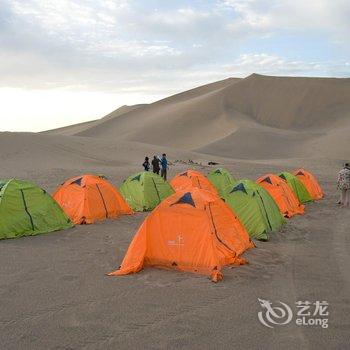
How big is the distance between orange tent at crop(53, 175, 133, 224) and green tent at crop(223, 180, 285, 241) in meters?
3.67

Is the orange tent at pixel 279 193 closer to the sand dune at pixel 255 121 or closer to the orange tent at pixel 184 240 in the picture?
the orange tent at pixel 184 240

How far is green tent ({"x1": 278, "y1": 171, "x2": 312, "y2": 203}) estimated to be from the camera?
1836cm

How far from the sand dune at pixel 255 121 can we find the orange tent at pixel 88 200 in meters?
43.9

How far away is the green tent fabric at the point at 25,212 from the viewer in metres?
11.5

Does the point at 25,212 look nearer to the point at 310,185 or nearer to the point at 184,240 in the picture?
the point at 184,240

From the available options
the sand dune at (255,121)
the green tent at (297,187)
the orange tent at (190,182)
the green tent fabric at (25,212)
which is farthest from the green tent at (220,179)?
the sand dune at (255,121)

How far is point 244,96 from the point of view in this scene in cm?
9300

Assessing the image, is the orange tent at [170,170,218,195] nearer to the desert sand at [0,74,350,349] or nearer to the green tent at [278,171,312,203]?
the green tent at [278,171,312,203]

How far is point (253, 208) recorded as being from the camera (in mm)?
11836

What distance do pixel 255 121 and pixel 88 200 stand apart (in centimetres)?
7164

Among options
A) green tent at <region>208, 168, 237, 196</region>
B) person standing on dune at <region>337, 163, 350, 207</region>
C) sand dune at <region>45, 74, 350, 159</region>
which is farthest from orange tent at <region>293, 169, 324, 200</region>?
sand dune at <region>45, 74, 350, 159</region>

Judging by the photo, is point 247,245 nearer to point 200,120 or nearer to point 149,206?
point 149,206

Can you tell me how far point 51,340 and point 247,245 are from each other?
5.21 metres

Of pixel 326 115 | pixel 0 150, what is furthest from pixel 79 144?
pixel 326 115
